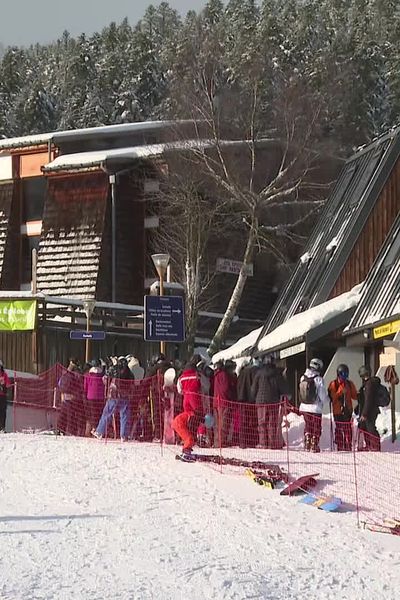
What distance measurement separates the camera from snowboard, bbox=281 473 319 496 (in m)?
11.6

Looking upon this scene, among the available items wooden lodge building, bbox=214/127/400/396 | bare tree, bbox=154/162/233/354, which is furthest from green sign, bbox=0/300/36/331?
wooden lodge building, bbox=214/127/400/396

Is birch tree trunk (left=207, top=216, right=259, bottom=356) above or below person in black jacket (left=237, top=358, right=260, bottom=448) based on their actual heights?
above

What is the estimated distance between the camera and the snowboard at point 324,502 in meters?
10.8

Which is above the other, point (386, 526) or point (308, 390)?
point (308, 390)

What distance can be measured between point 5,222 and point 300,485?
88.7ft

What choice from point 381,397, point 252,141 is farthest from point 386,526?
point 252,141

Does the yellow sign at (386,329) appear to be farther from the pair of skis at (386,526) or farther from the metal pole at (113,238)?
the metal pole at (113,238)

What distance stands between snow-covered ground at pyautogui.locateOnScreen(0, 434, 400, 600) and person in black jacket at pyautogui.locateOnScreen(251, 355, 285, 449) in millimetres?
2050

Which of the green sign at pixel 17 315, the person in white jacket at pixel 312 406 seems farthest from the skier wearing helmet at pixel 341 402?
the green sign at pixel 17 315

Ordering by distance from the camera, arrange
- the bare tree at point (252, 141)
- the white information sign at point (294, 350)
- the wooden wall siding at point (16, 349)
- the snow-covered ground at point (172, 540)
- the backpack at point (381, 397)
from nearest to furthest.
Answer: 1. the snow-covered ground at point (172, 540)
2. the backpack at point (381, 397)
3. the white information sign at point (294, 350)
4. the wooden wall siding at point (16, 349)
5. the bare tree at point (252, 141)

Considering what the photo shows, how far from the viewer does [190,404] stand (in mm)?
14219

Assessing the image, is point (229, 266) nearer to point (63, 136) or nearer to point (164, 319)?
point (164, 319)

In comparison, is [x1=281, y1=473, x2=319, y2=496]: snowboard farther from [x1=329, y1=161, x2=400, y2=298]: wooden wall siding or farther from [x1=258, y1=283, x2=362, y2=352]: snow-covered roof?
[x1=329, y1=161, x2=400, y2=298]: wooden wall siding

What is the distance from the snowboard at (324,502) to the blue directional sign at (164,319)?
22.7ft
